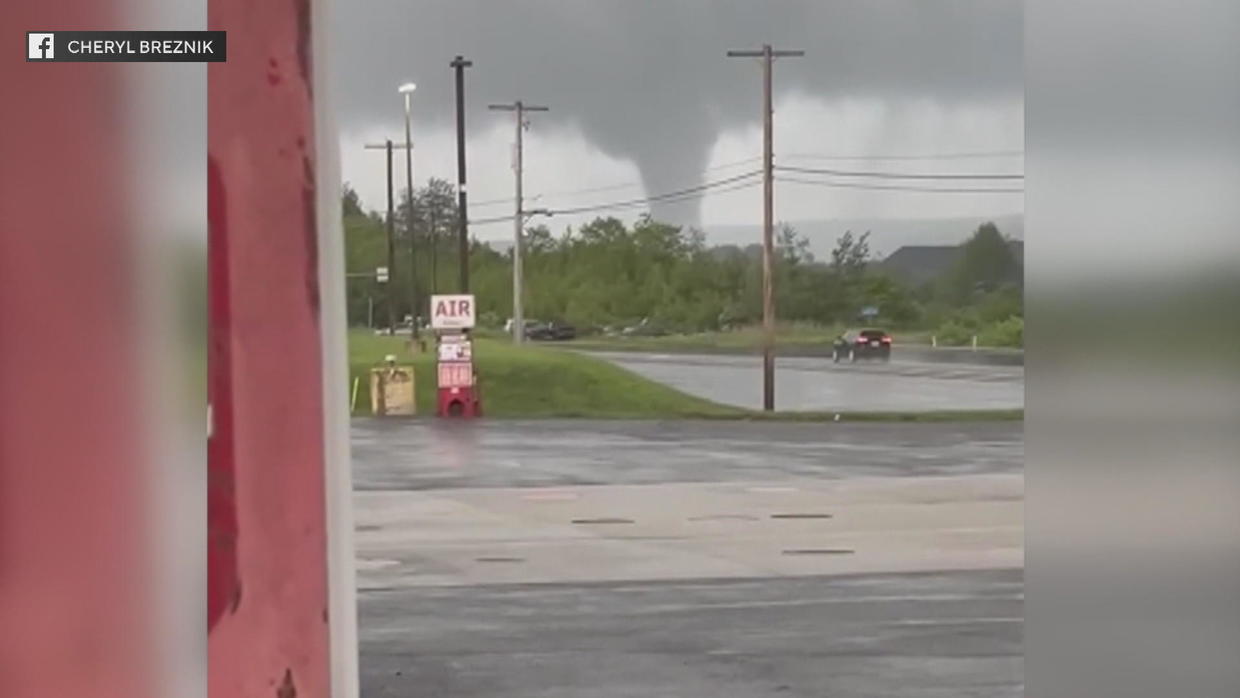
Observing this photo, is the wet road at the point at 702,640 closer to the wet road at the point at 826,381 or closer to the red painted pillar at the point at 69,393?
the red painted pillar at the point at 69,393

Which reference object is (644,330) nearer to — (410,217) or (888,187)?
(410,217)

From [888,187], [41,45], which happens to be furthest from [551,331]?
[41,45]

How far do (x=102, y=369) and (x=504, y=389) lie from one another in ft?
15.3

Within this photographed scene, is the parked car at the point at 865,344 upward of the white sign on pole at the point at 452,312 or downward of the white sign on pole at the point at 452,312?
downward

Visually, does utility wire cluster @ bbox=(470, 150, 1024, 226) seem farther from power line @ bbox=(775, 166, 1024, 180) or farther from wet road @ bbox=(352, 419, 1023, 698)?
wet road @ bbox=(352, 419, 1023, 698)

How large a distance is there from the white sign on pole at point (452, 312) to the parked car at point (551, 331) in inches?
9.3

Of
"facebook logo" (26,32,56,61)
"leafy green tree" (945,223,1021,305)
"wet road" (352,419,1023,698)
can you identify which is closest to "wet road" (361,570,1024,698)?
"wet road" (352,419,1023,698)

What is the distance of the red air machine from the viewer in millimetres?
4184

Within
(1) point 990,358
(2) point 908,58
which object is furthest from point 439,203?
(1) point 990,358

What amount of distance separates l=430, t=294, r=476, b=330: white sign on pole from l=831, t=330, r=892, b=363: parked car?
149 centimetres

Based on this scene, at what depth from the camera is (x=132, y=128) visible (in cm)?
166

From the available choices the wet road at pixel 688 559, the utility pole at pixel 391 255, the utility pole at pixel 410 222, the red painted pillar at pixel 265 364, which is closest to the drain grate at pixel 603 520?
the wet road at pixel 688 559

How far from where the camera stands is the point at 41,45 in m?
1.66

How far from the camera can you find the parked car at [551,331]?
3.98m
